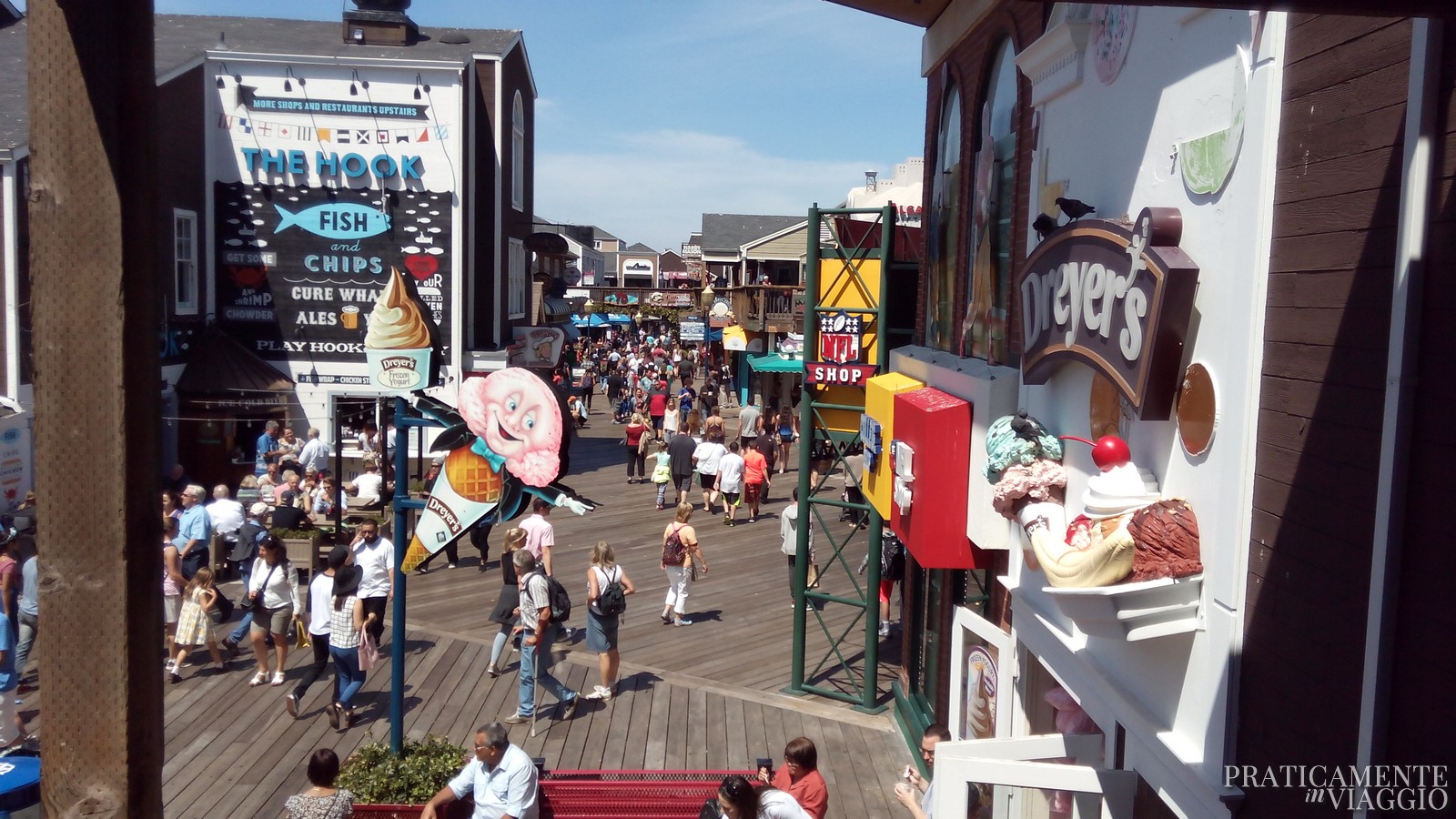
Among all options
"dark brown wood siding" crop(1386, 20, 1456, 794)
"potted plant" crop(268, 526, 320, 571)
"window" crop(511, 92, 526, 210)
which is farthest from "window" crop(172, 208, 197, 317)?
"dark brown wood siding" crop(1386, 20, 1456, 794)

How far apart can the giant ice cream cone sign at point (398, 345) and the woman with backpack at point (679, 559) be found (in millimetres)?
5397

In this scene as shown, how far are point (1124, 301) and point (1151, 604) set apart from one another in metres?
1.19

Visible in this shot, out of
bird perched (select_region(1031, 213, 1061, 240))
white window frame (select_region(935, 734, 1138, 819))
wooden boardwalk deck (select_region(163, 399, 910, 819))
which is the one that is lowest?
wooden boardwalk deck (select_region(163, 399, 910, 819))

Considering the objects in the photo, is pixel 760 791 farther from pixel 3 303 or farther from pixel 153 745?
pixel 3 303

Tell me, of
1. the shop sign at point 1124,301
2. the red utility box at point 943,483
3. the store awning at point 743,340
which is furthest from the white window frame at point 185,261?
the shop sign at point 1124,301

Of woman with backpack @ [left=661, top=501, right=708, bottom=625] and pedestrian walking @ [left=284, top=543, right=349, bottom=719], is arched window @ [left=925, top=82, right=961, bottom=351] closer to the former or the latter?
woman with backpack @ [left=661, top=501, right=708, bottom=625]

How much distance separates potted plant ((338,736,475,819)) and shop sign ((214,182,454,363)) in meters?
15.6

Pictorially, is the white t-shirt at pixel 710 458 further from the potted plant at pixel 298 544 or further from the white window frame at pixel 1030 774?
the white window frame at pixel 1030 774

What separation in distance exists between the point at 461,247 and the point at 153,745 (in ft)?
68.5

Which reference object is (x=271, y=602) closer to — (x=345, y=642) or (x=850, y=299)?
(x=345, y=642)

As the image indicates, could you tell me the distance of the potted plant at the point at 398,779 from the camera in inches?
274

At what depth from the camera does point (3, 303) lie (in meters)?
16.6

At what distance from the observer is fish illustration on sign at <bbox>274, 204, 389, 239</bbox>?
22.0 m

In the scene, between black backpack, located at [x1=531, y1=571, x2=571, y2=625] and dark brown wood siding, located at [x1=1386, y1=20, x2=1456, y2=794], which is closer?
dark brown wood siding, located at [x1=1386, y1=20, x2=1456, y2=794]
